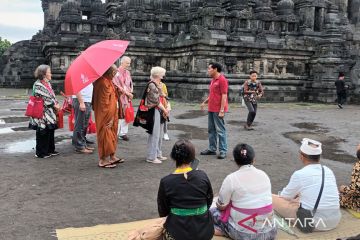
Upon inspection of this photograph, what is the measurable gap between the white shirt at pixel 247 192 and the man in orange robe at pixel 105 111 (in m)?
3.39

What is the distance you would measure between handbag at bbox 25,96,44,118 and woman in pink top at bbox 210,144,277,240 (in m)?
4.58

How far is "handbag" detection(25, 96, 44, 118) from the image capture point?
777 cm

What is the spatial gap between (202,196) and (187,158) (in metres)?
0.37

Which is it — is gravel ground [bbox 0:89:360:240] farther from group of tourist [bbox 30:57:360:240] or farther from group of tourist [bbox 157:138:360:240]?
group of tourist [bbox 157:138:360:240]

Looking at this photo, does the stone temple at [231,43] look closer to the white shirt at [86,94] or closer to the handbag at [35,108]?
the white shirt at [86,94]

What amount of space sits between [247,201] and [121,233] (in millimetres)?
1469

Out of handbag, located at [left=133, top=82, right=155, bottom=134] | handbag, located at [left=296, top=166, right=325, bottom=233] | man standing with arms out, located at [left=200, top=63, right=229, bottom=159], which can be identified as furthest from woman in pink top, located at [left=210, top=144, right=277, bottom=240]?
man standing with arms out, located at [left=200, top=63, right=229, bottom=159]

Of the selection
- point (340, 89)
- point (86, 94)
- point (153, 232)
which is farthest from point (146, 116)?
point (340, 89)

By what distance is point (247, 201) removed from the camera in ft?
14.1

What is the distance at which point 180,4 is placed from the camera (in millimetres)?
22969

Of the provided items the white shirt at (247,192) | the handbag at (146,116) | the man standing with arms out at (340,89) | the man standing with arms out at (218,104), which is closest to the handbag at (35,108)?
the handbag at (146,116)

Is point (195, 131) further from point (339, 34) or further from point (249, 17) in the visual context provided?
point (339, 34)

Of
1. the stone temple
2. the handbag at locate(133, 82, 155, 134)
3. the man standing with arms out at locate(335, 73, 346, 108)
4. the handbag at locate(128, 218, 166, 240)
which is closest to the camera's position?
the handbag at locate(128, 218, 166, 240)

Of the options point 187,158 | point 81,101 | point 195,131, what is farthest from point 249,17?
point 187,158
